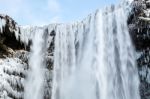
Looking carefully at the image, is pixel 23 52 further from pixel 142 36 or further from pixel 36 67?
pixel 142 36

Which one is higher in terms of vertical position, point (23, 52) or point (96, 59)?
point (23, 52)

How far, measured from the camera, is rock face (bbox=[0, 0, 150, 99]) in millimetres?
28906

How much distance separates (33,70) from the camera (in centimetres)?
3278

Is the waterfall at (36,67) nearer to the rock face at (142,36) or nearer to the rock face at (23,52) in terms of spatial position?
the rock face at (23,52)

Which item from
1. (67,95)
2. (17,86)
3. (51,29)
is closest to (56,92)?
(67,95)

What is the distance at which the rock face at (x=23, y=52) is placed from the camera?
2891 centimetres

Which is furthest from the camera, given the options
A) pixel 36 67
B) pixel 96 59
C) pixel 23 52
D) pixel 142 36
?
pixel 36 67

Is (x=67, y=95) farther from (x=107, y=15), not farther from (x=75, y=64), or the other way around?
(x=107, y=15)

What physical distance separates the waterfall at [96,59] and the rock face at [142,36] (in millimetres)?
500

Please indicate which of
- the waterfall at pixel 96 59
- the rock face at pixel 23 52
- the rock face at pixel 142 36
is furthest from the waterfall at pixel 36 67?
the rock face at pixel 142 36

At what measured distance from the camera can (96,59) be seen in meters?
31.5

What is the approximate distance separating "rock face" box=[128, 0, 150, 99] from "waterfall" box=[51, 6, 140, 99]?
0.50 meters

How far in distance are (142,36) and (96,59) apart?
439 cm

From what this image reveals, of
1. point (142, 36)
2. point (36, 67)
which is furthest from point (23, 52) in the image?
point (142, 36)
